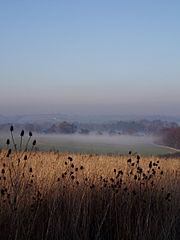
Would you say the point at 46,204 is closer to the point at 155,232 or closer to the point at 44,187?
the point at 44,187

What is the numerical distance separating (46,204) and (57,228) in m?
0.82

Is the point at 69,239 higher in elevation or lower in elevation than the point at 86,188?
lower

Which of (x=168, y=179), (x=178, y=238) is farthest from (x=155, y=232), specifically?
(x=168, y=179)

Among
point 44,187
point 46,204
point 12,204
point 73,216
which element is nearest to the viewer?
point 12,204

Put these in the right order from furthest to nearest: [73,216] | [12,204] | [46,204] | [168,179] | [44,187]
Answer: [168,179]
[44,187]
[46,204]
[73,216]
[12,204]

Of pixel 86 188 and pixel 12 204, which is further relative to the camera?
pixel 86 188

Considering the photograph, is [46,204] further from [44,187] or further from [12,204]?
[12,204]

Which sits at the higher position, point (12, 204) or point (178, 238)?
point (12, 204)

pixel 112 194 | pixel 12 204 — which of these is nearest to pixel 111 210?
pixel 112 194

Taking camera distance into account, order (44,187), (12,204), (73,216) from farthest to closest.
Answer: (44,187), (73,216), (12,204)

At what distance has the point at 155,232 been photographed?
5.33m

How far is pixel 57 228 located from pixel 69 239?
175mm

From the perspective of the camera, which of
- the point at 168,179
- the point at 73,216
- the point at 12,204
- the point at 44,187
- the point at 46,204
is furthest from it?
the point at 168,179

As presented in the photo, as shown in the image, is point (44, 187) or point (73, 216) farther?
point (44, 187)
